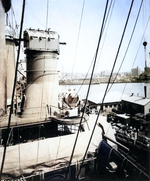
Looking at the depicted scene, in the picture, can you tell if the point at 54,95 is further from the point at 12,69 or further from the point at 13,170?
the point at 13,170

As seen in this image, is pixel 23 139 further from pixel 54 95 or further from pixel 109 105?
pixel 109 105

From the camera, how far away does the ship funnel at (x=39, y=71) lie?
32.1 ft

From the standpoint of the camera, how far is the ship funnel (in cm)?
979

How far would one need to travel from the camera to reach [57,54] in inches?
424

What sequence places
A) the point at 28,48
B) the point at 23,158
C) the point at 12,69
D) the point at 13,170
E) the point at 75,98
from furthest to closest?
1. the point at 12,69
2. the point at 28,48
3. the point at 75,98
4. the point at 23,158
5. the point at 13,170

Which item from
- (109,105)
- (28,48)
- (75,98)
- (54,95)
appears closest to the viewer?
(75,98)

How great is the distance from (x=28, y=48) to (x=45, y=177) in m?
8.71

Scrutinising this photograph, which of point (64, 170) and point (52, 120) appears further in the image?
point (52, 120)

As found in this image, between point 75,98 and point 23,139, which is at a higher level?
point 75,98

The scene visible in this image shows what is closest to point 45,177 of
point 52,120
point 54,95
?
point 52,120

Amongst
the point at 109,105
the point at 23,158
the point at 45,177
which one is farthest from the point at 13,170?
the point at 109,105

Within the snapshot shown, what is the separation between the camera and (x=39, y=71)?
10.0 metres

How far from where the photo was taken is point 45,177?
552 centimetres

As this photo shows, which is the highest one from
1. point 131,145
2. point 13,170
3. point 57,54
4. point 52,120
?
point 57,54
